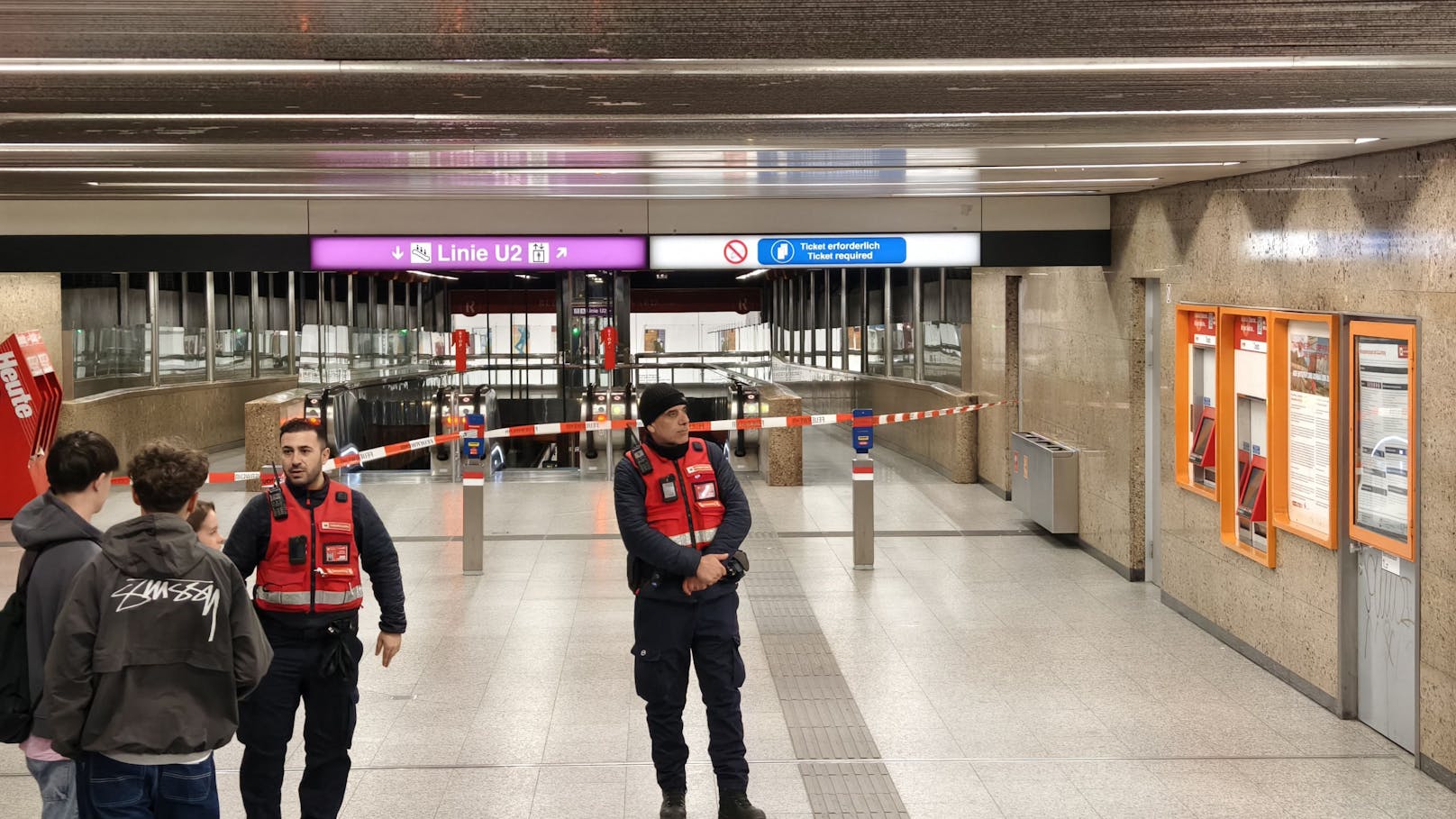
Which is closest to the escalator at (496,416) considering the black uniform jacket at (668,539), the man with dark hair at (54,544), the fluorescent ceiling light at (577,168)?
the fluorescent ceiling light at (577,168)

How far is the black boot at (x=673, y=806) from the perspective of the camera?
4988mm

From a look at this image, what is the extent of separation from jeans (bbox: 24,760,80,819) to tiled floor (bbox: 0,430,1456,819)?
1612mm

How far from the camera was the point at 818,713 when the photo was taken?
645 cm

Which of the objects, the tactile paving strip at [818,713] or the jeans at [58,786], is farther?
the tactile paving strip at [818,713]

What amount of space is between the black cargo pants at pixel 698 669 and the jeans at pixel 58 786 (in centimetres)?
191

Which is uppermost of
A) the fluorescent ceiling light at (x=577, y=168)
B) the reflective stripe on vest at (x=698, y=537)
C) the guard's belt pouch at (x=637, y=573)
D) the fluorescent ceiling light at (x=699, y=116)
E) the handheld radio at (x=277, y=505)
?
Result: the fluorescent ceiling light at (x=577, y=168)

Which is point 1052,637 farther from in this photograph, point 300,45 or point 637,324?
point 637,324

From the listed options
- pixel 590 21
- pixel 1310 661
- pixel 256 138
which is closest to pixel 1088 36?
pixel 590 21

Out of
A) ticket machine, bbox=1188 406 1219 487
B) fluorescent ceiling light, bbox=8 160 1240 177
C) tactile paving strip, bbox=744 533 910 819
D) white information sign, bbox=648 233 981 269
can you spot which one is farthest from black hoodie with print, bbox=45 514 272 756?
white information sign, bbox=648 233 981 269

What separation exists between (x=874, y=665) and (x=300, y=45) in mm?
4803

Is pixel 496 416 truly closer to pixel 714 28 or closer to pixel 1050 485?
pixel 1050 485

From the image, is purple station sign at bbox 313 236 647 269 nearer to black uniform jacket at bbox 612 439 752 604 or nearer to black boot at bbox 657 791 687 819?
black uniform jacket at bbox 612 439 752 604

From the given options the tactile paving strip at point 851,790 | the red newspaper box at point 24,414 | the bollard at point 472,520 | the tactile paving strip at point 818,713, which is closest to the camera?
the tactile paving strip at point 851,790

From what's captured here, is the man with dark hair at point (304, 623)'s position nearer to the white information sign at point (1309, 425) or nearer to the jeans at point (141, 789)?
the jeans at point (141, 789)
